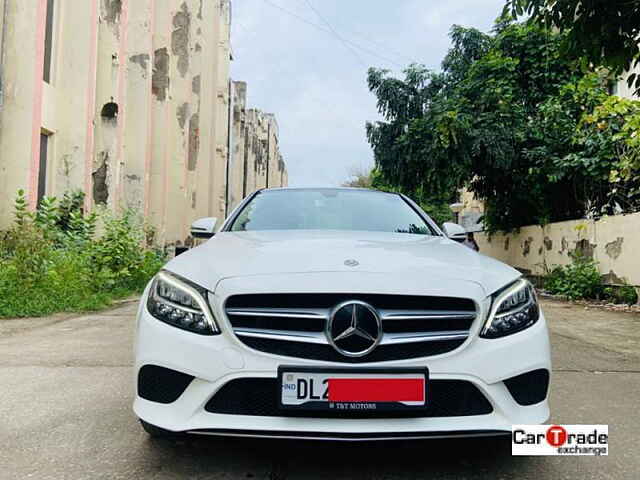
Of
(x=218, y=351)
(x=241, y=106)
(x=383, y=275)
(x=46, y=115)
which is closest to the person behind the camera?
(x=218, y=351)

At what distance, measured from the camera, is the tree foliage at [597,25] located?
13.9 ft

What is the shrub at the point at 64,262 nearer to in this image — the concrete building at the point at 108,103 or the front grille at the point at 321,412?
the concrete building at the point at 108,103

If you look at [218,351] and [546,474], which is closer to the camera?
[218,351]

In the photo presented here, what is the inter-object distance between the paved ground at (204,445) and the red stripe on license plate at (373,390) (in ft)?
0.64

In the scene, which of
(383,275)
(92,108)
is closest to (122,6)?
(92,108)

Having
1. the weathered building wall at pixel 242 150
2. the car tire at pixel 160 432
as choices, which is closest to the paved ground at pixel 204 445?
the car tire at pixel 160 432

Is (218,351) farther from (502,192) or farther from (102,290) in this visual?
(502,192)

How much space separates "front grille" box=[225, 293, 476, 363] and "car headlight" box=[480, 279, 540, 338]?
0.08 metres

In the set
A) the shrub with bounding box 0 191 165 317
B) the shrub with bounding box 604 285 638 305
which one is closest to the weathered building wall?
the shrub with bounding box 0 191 165 317

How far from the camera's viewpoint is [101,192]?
11.5 m

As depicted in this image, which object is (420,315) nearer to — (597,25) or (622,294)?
(597,25)

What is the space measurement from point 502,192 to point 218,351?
1473 cm

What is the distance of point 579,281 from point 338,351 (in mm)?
Answer: 9525

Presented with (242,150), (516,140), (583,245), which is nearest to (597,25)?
(583,245)
